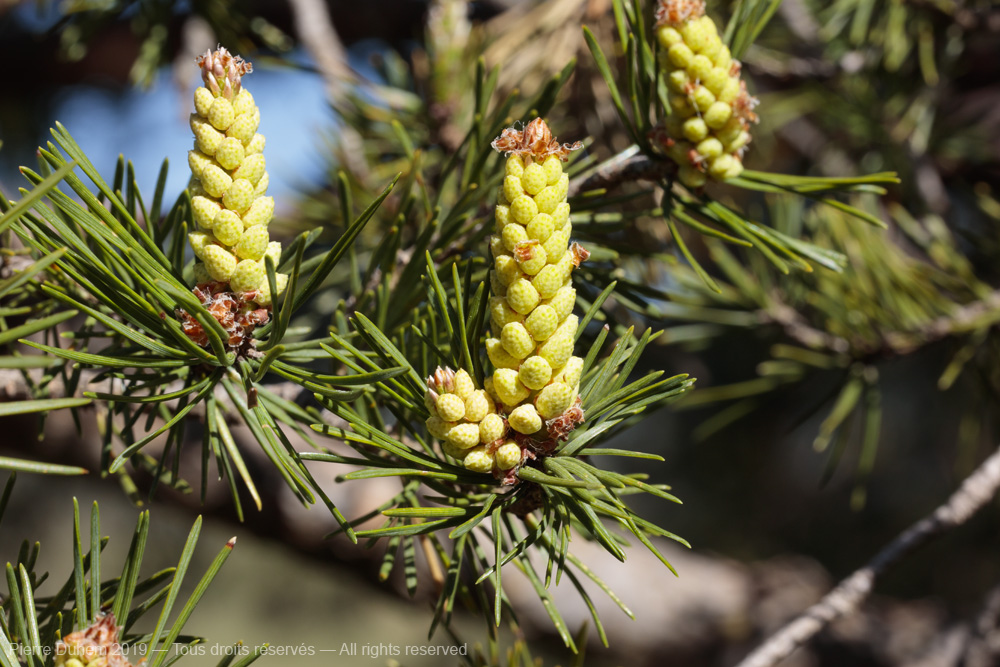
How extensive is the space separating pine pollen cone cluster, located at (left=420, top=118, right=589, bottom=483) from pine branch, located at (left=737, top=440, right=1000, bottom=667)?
0.25 metres

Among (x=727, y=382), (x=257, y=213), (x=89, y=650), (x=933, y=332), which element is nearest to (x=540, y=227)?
(x=257, y=213)

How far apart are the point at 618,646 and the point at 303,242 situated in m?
0.83

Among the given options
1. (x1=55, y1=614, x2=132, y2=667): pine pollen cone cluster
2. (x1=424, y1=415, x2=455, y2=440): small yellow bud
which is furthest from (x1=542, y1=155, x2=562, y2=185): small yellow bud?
(x1=55, y1=614, x2=132, y2=667): pine pollen cone cluster

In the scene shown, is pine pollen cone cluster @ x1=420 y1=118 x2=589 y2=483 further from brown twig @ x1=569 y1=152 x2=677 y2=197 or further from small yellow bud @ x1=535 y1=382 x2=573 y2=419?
brown twig @ x1=569 y1=152 x2=677 y2=197

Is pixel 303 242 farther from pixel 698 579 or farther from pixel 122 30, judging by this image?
pixel 122 30

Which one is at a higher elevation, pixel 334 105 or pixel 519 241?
pixel 334 105

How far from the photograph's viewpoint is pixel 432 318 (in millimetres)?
300

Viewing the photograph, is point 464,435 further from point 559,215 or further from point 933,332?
point 933,332

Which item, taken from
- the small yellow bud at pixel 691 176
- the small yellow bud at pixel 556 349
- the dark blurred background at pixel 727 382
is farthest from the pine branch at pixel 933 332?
the small yellow bud at pixel 556 349

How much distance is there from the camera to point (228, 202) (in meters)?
0.26

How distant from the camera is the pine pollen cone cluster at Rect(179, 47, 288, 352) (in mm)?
253

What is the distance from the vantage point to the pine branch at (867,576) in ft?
1.34

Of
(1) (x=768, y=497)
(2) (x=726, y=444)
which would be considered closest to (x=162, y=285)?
(2) (x=726, y=444)

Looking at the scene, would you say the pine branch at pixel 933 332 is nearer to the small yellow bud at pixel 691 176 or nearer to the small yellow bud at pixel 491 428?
the small yellow bud at pixel 691 176
